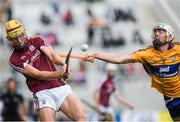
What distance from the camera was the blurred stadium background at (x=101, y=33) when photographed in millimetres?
20873

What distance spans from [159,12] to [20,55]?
12.0 metres

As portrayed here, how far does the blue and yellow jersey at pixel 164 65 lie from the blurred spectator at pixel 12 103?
15.4 feet

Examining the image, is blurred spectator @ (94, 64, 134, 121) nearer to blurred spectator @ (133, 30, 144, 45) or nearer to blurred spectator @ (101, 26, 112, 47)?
blurred spectator @ (101, 26, 112, 47)

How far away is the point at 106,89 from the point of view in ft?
55.4

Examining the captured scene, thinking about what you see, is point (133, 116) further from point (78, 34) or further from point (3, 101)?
point (78, 34)

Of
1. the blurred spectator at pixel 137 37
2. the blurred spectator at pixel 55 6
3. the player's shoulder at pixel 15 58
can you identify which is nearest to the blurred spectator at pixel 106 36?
the blurred spectator at pixel 137 37

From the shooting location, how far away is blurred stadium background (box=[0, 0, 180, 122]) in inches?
822

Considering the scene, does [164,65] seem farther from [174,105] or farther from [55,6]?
[55,6]

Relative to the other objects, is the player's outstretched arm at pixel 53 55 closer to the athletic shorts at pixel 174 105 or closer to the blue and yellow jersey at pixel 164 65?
the blue and yellow jersey at pixel 164 65

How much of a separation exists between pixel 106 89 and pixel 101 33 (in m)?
7.19

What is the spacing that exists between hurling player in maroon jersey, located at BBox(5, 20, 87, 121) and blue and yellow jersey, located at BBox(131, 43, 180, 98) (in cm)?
114

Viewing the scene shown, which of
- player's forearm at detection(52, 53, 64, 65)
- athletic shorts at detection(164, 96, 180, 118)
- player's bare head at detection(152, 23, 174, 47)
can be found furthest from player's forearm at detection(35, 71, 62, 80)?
athletic shorts at detection(164, 96, 180, 118)

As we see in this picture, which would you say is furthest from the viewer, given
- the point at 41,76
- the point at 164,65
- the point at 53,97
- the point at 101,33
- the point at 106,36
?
the point at 101,33

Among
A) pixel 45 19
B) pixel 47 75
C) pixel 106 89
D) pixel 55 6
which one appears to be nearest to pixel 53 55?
pixel 47 75
